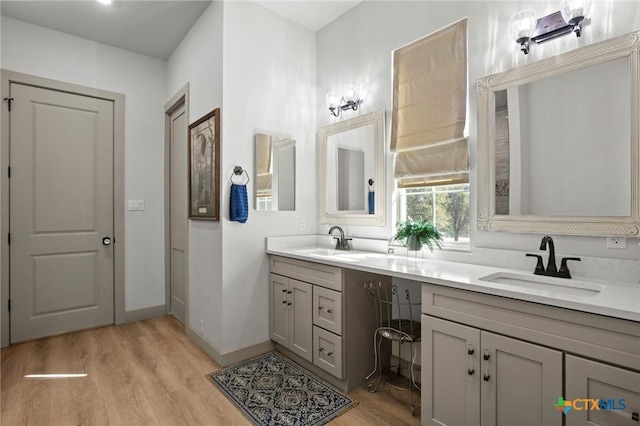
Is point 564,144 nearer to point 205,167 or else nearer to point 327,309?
point 327,309

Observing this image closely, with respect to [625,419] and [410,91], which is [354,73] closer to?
[410,91]

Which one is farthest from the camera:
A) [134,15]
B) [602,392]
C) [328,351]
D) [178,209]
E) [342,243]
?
[178,209]

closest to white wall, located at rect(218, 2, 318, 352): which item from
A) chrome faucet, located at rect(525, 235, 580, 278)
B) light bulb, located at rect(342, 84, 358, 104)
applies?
light bulb, located at rect(342, 84, 358, 104)

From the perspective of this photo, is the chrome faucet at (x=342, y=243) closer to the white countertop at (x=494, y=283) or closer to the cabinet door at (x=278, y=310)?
the white countertop at (x=494, y=283)

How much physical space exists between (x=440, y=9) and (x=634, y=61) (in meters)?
1.21

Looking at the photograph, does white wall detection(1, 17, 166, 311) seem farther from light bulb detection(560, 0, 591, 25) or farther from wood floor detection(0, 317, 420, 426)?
light bulb detection(560, 0, 591, 25)

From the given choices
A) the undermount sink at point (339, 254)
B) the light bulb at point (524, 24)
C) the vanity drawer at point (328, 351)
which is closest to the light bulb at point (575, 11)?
the light bulb at point (524, 24)

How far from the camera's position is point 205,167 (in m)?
2.92

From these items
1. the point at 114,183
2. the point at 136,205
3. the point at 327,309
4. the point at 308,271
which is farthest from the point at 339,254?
the point at 114,183

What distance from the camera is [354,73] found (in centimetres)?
293

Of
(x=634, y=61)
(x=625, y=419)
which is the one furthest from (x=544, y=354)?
(x=634, y=61)

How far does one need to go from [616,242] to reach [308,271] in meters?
1.76

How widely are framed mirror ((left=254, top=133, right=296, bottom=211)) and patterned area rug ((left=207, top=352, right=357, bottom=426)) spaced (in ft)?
4.20

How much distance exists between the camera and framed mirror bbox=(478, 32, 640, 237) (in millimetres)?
1583
